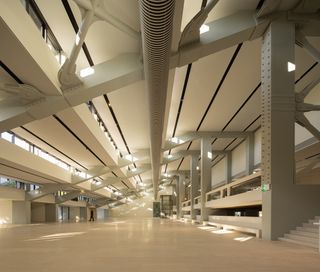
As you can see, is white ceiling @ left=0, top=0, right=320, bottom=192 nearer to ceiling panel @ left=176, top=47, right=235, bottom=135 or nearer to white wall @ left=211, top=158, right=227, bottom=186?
ceiling panel @ left=176, top=47, right=235, bottom=135

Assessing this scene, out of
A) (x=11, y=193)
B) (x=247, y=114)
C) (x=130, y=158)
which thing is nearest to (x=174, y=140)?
(x=130, y=158)

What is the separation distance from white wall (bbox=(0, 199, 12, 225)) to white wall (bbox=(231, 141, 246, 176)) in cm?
2032

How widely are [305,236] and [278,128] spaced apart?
3.03 meters

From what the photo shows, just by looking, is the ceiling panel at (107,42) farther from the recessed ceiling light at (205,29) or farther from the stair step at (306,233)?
the stair step at (306,233)

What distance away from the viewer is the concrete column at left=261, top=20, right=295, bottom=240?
980cm

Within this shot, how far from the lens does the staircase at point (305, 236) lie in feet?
26.6

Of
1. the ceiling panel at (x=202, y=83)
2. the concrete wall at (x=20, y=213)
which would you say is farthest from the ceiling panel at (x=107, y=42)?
the concrete wall at (x=20, y=213)

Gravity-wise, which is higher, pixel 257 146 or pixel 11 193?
pixel 257 146

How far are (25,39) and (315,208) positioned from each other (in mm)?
8461

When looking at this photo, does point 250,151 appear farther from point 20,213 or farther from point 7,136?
point 20,213

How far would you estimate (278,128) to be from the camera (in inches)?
397

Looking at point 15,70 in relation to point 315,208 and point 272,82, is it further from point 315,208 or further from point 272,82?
point 315,208

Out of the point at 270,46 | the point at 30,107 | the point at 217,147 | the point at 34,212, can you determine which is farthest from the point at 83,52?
the point at 34,212

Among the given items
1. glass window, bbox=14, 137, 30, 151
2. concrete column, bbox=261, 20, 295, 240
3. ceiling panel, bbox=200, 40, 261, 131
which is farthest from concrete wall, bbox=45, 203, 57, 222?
concrete column, bbox=261, 20, 295, 240
